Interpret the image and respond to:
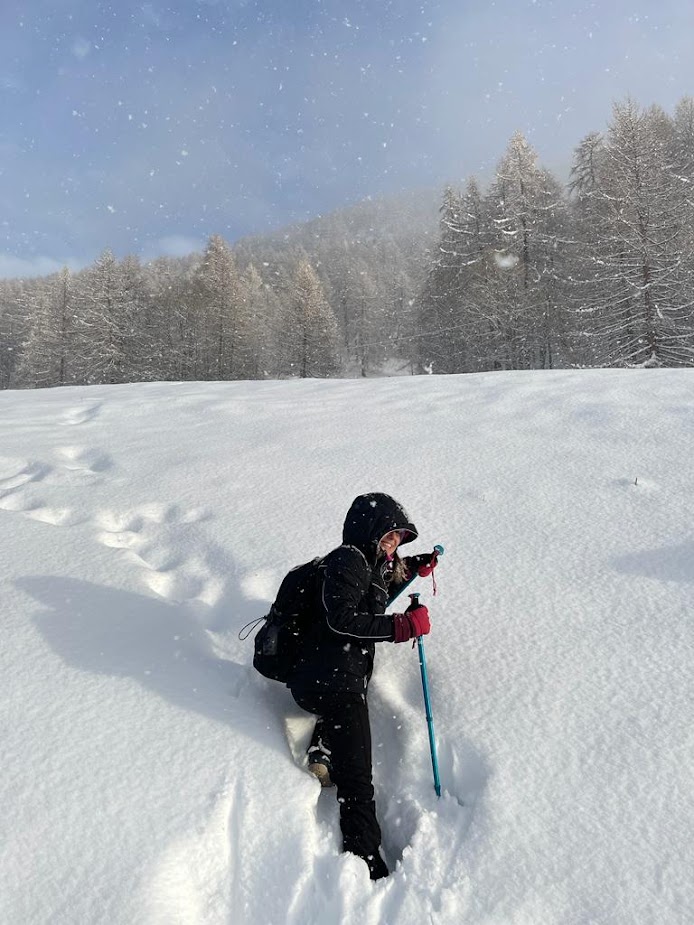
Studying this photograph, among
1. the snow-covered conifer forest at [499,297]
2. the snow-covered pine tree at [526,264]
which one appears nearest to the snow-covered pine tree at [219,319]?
the snow-covered conifer forest at [499,297]

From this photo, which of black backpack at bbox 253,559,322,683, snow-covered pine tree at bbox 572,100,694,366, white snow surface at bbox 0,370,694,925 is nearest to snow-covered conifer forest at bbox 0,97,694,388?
snow-covered pine tree at bbox 572,100,694,366

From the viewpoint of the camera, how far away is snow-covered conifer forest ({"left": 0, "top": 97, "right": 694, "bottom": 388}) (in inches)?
697

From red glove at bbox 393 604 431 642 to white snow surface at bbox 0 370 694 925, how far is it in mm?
437

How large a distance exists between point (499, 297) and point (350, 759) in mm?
23069

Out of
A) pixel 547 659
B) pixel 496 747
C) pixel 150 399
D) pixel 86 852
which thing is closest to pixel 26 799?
pixel 86 852

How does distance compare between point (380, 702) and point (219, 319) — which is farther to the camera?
point (219, 319)

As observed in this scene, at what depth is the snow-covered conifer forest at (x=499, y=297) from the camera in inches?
697

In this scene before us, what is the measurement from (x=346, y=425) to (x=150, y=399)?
15.9 ft

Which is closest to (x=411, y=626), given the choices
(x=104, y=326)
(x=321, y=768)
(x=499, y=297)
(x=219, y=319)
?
(x=321, y=768)

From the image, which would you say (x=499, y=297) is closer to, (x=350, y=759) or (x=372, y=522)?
(x=372, y=522)

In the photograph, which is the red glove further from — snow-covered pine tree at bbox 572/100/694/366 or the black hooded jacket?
snow-covered pine tree at bbox 572/100/694/366

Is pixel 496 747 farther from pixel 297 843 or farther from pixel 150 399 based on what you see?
pixel 150 399

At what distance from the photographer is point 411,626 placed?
2.74 metres

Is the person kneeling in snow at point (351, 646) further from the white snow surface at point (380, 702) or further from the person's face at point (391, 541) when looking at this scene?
the white snow surface at point (380, 702)
